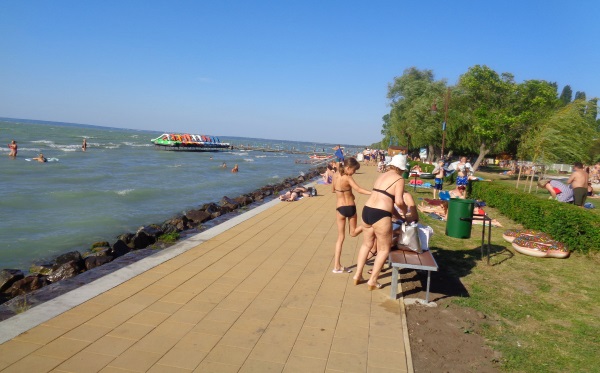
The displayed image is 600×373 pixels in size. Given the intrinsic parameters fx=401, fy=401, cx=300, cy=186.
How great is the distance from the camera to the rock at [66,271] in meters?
6.27

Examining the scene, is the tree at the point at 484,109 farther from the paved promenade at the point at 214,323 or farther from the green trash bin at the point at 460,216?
the paved promenade at the point at 214,323

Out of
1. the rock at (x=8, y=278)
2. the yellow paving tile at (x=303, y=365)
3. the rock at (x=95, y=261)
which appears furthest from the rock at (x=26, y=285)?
the yellow paving tile at (x=303, y=365)

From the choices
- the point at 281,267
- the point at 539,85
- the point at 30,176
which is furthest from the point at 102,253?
the point at 539,85

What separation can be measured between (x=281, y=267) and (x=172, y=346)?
2611mm

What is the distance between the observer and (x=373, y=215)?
470 cm

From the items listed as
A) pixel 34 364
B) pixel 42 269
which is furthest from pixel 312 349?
pixel 42 269

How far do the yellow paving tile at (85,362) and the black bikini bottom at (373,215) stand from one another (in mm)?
2944

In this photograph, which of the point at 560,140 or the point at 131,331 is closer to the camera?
the point at 131,331

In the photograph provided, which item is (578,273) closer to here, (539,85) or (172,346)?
(172,346)

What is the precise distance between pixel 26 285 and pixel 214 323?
3.64 meters

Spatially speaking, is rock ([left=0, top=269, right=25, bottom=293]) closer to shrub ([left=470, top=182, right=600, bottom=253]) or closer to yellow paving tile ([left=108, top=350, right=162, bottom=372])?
yellow paving tile ([left=108, top=350, right=162, bottom=372])

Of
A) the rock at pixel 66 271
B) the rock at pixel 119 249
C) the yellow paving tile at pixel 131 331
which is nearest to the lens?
the yellow paving tile at pixel 131 331

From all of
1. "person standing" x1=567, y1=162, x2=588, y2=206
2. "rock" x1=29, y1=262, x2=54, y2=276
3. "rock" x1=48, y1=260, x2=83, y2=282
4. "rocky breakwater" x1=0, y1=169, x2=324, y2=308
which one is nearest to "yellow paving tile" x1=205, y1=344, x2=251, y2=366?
"rocky breakwater" x1=0, y1=169, x2=324, y2=308

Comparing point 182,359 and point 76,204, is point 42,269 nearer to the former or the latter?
point 182,359
